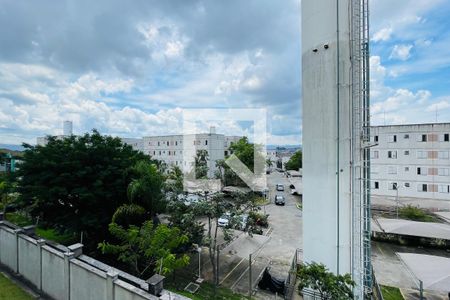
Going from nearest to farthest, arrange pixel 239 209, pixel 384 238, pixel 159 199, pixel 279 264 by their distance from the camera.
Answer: pixel 239 209, pixel 159 199, pixel 279 264, pixel 384 238

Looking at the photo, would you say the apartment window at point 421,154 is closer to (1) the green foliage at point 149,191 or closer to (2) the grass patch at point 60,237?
(1) the green foliage at point 149,191

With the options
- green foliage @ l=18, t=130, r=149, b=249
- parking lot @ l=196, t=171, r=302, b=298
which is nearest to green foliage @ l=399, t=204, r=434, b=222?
parking lot @ l=196, t=171, r=302, b=298

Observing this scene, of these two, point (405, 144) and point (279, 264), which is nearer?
point (279, 264)

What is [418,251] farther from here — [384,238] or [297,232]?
[297,232]

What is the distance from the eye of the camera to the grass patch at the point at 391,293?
31.3 ft

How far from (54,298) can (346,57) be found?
37.4 feet

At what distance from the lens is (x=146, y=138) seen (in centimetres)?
4341

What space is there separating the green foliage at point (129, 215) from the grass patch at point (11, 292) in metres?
3.22

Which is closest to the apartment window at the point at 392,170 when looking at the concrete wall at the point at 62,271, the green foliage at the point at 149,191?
the green foliage at the point at 149,191

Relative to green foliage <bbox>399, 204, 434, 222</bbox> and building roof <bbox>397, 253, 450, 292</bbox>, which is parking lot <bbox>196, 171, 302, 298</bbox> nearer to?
building roof <bbox>397, 253, 450, 292</bbox>

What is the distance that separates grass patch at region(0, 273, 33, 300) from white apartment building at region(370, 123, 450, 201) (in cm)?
2835

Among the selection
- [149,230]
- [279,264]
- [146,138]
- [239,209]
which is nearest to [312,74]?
[239,209]

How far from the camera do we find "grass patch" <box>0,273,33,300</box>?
699 cm

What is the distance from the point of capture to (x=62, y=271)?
6.71 metres
